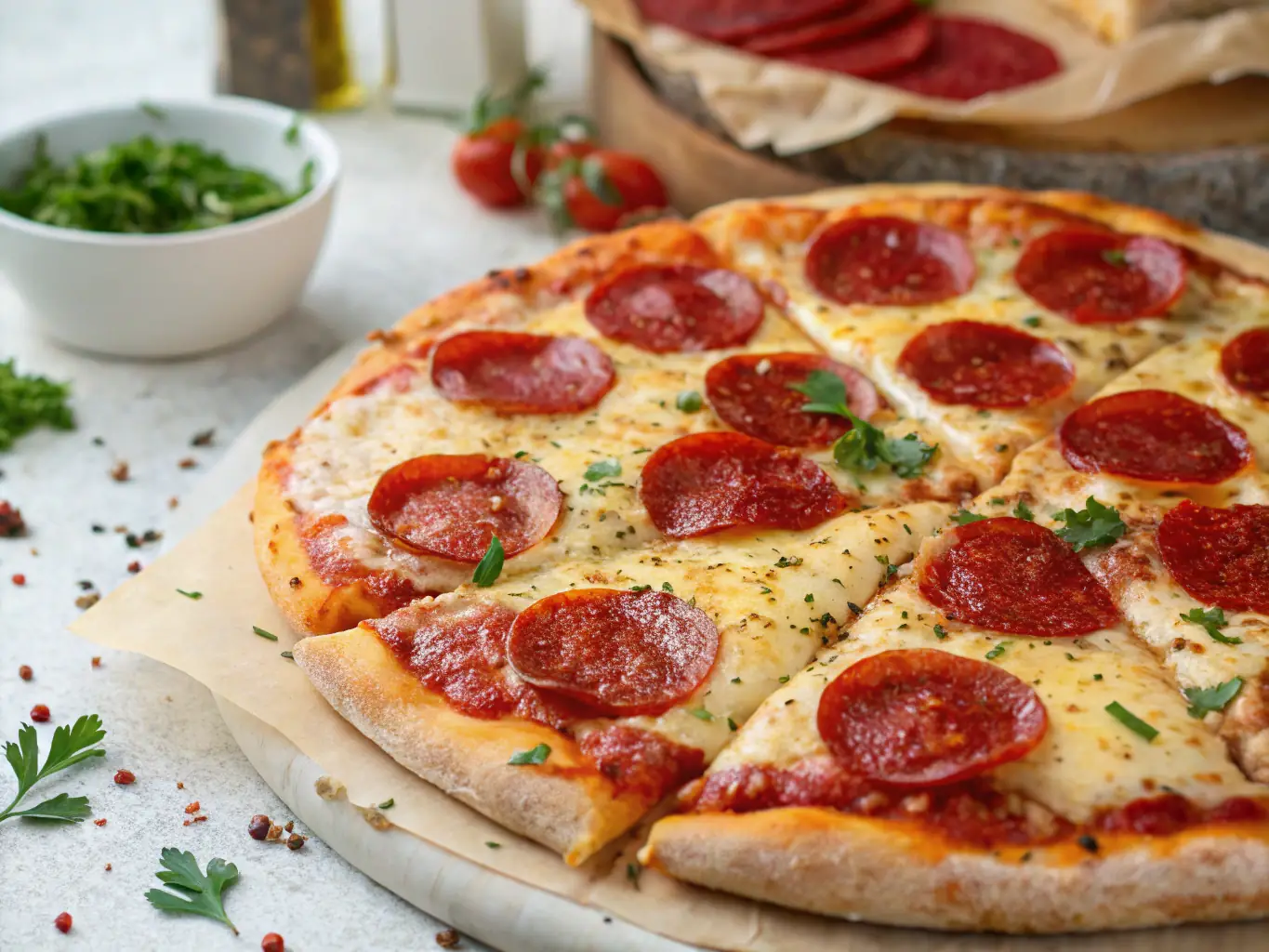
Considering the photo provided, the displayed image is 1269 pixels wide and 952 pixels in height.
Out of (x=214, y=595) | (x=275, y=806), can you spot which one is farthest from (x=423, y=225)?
(x=275, y=806)

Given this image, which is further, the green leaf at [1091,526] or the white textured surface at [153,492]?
the green leaf at [1091,526]

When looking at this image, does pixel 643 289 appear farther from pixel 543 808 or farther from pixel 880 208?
pixel 543 808

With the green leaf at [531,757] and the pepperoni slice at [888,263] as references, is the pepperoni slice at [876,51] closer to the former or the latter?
the pepperoni slice at [888,263]

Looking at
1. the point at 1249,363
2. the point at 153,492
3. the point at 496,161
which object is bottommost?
the point at 153,492

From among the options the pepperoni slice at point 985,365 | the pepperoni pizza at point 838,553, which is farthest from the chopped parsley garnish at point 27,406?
the pepperoni slice at point 985,365

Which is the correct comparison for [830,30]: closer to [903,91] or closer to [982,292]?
[903,91]

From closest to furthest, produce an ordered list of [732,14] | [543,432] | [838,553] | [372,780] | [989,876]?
[989,876]
[372,780]
[838,553]
[543,432]
[732,14]

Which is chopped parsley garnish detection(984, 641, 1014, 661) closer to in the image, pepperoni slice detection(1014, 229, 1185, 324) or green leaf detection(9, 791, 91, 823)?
pepperoni slice detection(1014, 229, 1185, 324)

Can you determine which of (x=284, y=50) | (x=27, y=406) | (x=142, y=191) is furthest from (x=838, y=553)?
(x=284, y=50)
